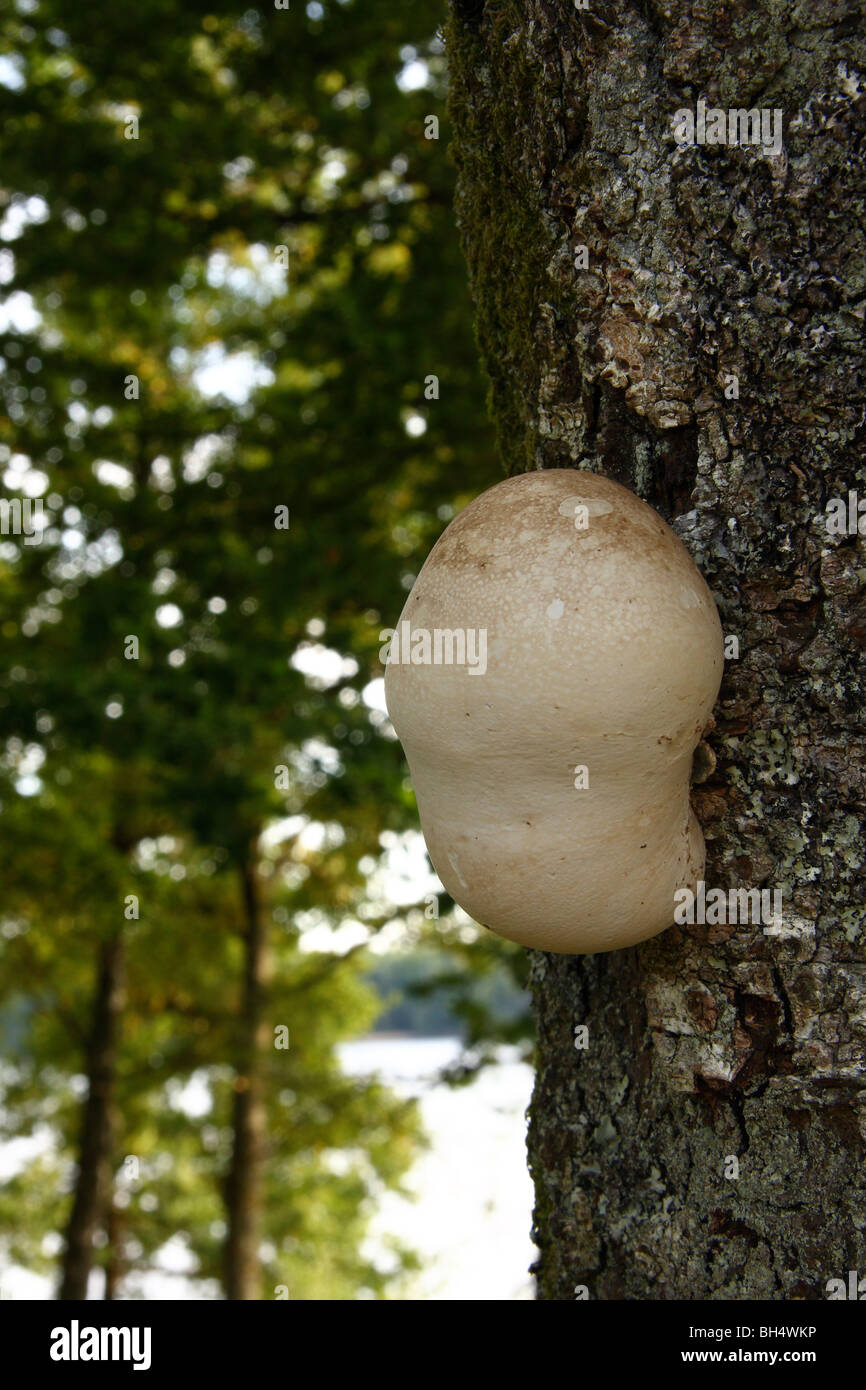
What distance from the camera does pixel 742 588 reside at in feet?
5.36

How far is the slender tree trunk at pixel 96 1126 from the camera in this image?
10.4 metres

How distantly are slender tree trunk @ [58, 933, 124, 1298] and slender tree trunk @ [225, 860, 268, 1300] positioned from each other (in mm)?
1276

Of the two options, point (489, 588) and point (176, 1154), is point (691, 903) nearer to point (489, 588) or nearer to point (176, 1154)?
point (489, 588)

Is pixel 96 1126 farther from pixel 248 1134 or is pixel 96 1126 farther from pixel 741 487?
pixel 741 487

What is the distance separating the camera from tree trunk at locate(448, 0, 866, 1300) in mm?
1568

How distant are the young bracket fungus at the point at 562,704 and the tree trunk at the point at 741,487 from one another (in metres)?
0.13

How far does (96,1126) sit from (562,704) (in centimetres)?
1073

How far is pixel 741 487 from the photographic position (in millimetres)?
1633

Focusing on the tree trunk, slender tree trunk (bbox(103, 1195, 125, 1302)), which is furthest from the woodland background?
slender tree trunk (bbox(103, 1195, 125, 1302))

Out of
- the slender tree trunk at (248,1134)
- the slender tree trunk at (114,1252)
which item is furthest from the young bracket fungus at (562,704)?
the slender tree trunk at (114,1252)

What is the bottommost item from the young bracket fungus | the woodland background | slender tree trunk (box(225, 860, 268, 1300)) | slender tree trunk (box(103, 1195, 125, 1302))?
slender tree trunk (box(103, 1195, 125, 1302))

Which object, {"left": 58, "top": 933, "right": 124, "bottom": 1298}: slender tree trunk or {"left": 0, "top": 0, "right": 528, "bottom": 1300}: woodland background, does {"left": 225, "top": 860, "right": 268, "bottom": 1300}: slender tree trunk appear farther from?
{"left": 0, "top": 0, "right": 528, "bottom": 1300}: woodland background

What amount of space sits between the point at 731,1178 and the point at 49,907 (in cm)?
909

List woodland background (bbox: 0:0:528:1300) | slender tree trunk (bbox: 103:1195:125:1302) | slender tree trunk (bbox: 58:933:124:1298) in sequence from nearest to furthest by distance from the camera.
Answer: woodland background (bbox: 0:0:528:1300) < slender tree trunk (bbox: 58:933:124:1298) < slender tree trunk (bbox: 103:1195:125:1302)
